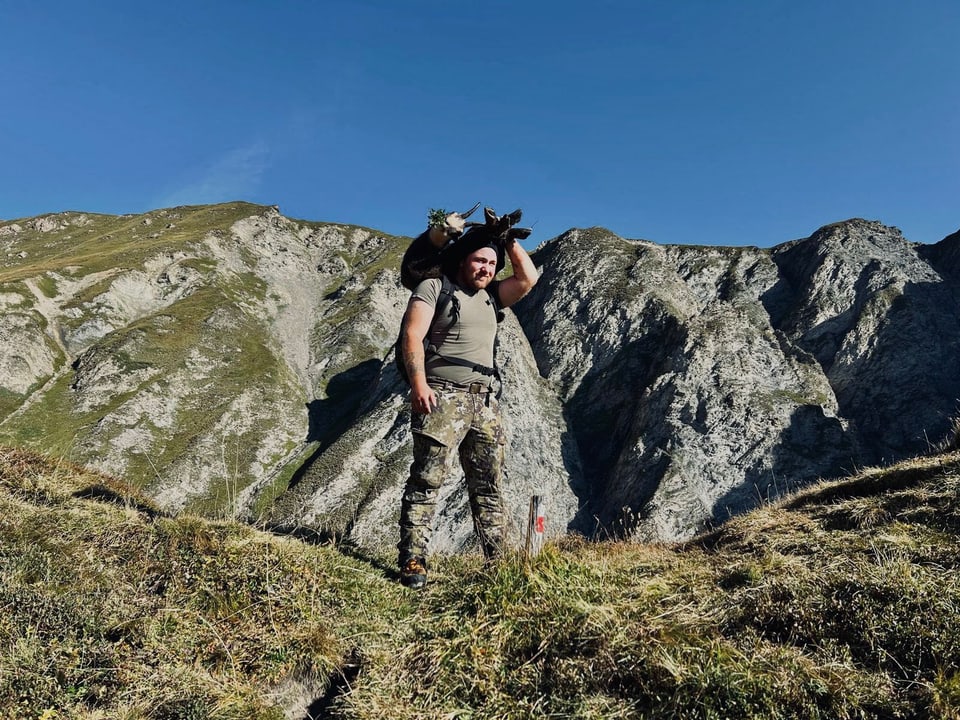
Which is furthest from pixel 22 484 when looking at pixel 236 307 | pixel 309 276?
pixel 309 276

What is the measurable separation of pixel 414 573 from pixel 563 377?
289 ft

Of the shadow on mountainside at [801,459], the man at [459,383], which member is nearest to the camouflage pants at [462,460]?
the man at [459,383]

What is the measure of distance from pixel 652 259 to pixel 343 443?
2884 inches

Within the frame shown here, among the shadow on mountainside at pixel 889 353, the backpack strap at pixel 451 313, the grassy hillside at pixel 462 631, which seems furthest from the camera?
the shadow on mountainside at pixel 889 353

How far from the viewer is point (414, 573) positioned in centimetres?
564

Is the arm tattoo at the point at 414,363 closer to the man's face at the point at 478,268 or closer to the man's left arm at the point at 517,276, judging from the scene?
the man's face at the point at 478,268

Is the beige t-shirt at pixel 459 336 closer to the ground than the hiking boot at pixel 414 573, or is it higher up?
higher up

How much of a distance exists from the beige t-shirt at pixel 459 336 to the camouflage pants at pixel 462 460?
0.84ft

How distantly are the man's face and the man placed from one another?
0.01m

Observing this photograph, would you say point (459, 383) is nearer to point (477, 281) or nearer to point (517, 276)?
point (477, 281)

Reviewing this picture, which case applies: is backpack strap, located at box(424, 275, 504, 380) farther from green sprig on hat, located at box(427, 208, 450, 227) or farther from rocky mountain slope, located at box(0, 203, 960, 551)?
rocky mountain slope, located at box(0, 203, 960, 551)

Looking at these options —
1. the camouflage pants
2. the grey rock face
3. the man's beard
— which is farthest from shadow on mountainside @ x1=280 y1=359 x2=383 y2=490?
the man's beard

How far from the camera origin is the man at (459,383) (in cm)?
615

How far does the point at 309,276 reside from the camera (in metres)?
150
